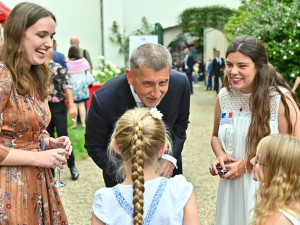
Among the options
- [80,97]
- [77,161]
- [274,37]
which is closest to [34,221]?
[77,161]

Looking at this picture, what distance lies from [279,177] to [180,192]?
554mm

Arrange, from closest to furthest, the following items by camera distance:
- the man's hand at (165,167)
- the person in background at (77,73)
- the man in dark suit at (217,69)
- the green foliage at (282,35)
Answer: the man's hand at (165,167)
the person in background at (77,73)
the green foliage at (282,35)
the man in dark suit at (217,69)

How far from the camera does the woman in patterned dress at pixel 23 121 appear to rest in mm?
2211

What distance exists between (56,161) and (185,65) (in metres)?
17.5

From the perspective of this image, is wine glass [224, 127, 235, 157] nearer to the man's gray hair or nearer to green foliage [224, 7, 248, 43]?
the man's gray hair

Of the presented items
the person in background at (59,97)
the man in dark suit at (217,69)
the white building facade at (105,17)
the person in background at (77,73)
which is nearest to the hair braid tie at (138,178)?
the person in background at (59,97)

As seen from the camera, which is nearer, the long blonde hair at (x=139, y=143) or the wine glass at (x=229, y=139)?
the long blonde hair at (x=139, y=143)

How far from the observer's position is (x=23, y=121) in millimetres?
2252

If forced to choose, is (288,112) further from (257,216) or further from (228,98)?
(257,216)

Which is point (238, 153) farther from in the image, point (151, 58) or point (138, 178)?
point (138, 178)

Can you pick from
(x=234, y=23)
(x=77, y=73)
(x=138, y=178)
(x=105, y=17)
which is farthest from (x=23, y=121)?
(x=105, y=17)

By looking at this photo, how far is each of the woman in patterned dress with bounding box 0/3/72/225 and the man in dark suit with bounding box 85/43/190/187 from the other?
0.43 metres

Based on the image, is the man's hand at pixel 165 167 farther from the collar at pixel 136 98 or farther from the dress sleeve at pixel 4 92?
the dress sleeve at pixel 4 92

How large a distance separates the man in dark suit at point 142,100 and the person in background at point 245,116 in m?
0.35
